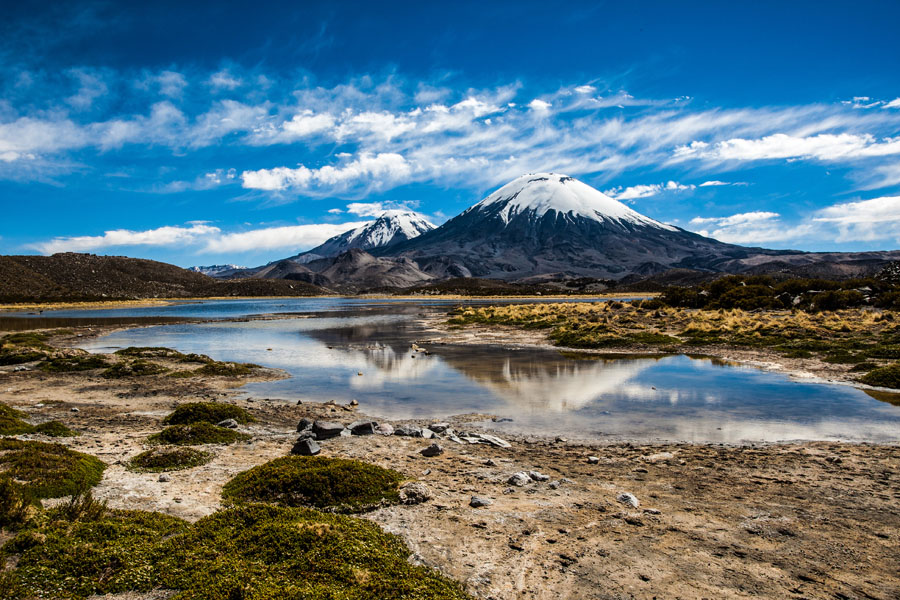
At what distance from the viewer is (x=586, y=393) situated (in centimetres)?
1859

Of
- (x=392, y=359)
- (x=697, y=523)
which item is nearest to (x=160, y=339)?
(x=392, y=359)

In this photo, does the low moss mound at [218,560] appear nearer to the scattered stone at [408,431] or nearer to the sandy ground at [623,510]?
the sandy ground at [623,510]

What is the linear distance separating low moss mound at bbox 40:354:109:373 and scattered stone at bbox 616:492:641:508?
25.1 m

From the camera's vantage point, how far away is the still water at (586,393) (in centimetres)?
1374

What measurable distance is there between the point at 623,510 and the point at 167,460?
8.58m

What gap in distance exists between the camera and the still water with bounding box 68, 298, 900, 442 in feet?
45.1

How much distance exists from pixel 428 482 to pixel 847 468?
8725 millimetres

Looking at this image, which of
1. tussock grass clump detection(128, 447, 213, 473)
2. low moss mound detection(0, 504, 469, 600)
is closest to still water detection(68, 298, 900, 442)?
tussock grass clump detection(128, 447, 213, 473)

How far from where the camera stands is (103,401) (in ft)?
55.6

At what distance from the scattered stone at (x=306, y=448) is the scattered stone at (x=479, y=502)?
4.06 meters

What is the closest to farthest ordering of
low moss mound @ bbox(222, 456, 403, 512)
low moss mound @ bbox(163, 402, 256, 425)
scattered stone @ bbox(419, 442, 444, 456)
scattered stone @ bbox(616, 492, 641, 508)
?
low moss mound @ bbox(222, 456, 403, 512), scattered stone @ bbox(616, 492, 641, 508), scattered stone @ bbox(419, 442, 444, 456), low moss mound @ bbox(163, 402, 256, 425)

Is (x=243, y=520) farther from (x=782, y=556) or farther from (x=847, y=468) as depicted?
(x=847, y=468)

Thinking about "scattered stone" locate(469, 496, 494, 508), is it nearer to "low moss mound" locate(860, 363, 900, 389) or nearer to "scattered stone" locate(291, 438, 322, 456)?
"scattered stone" locate(291, 438, 322, 456)

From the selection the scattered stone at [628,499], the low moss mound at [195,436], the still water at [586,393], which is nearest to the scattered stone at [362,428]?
the low moss mound at [195,436]
